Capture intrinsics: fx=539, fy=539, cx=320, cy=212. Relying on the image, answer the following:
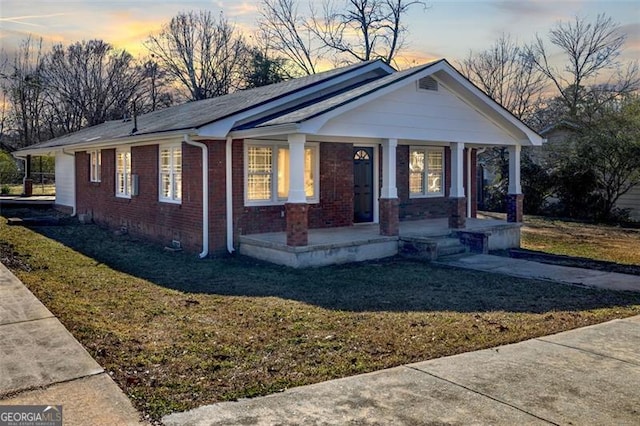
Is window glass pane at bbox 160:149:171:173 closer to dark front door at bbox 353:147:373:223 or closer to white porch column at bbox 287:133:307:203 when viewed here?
white porch column at bbox 287:133:307:203

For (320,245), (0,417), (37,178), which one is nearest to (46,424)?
(0,417)

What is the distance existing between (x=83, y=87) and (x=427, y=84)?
39733 mm

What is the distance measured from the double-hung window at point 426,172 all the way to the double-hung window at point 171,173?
6533 millimetres

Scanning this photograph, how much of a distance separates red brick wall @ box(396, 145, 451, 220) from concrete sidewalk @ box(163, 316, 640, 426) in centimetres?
1007

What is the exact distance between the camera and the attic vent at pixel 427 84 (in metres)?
12.0

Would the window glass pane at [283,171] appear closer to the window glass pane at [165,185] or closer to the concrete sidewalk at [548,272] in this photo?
the window glass pane at [165,185]

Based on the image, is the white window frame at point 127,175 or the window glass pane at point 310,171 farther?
the white window frame at point 127,175

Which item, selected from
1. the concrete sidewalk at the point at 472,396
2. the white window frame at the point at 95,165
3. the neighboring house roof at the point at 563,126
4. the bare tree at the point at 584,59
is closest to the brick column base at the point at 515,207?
the concrete sidewalk at the point at 472,396

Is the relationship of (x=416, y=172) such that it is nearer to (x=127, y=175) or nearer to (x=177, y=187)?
(x=177, y=187)

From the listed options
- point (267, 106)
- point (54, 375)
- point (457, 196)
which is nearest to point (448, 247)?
point (457, 196)

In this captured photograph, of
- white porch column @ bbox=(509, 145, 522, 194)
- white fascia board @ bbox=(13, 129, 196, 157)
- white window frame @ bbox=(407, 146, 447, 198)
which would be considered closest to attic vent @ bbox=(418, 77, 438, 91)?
white window frame @ bbox=(407, 146, 447, 198)

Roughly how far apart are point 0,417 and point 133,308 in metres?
3.32

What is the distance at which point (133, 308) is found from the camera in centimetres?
713

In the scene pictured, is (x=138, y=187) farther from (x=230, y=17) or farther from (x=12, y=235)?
(x=230, y=17)
